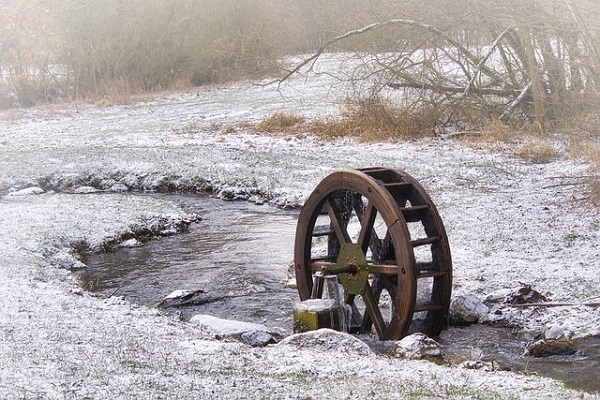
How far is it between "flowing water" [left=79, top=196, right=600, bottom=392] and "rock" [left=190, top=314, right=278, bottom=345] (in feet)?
2.63

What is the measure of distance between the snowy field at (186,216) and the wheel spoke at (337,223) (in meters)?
1.74

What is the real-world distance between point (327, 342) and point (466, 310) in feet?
8.40

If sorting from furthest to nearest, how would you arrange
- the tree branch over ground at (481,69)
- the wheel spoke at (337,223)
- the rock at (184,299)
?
the tree branch over ground at (481,69)
the rock at (184,299)
the wheel spoke at (337,223)

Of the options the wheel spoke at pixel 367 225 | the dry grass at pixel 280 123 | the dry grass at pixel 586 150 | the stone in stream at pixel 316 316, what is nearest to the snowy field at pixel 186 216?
the dry grass at pixel 586 150

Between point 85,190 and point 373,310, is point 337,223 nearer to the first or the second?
point 373,310

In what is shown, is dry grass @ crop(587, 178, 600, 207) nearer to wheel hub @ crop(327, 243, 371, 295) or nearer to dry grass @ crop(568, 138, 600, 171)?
dry grass @ crop(568, 138, 600, 171)

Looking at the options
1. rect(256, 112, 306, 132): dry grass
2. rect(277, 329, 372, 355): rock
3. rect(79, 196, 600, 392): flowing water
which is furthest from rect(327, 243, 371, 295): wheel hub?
rect(256, 112, 306, 132): dry grass

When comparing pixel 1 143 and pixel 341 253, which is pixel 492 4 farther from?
pixel 1 143

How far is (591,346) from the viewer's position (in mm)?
8438

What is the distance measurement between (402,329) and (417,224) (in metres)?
5.10

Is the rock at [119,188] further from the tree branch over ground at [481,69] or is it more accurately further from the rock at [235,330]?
the rock at [235,330]

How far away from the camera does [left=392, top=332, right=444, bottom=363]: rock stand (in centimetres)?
804

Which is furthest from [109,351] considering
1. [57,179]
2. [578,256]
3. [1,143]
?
[1,143]

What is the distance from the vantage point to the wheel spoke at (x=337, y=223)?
10.4 meters
